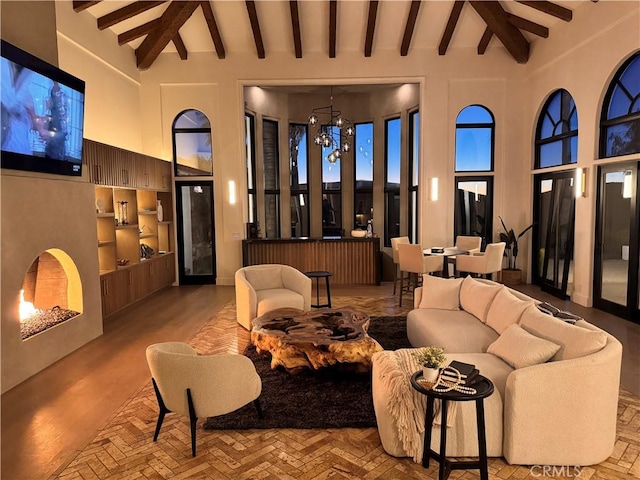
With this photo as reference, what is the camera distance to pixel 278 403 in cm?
386

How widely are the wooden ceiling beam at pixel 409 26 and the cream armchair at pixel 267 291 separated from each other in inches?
217

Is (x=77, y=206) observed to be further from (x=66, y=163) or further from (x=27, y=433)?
(x=27, y=433)

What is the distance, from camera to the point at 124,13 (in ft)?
24.7

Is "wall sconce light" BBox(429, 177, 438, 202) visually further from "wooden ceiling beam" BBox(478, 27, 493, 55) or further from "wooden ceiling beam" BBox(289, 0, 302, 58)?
"wooden ceiling beam" BBox(289, 0, 302, 58)

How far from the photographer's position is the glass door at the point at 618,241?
6176 mm

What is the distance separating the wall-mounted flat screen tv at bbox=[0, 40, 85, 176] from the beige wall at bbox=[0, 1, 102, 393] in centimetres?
18

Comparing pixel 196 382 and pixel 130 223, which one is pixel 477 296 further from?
pixel 130 223

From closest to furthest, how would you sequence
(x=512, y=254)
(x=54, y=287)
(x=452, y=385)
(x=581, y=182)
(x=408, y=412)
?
(x=452, y=385)
(x=408, y=412)
(x=54, y=287)
(x=581, y=182)
(x=512, y=254)

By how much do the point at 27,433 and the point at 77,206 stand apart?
117 inches

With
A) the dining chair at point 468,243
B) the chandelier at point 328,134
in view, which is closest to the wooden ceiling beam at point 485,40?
the chandelier at point 328,134

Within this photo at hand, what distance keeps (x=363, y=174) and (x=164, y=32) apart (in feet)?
20.3

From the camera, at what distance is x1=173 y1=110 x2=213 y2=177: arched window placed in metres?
9.67

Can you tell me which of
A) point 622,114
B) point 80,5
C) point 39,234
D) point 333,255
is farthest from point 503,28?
point 39,234

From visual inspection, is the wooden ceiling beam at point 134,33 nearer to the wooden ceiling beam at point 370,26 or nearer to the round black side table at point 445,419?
the wooden ceiling beam at point 370,26
